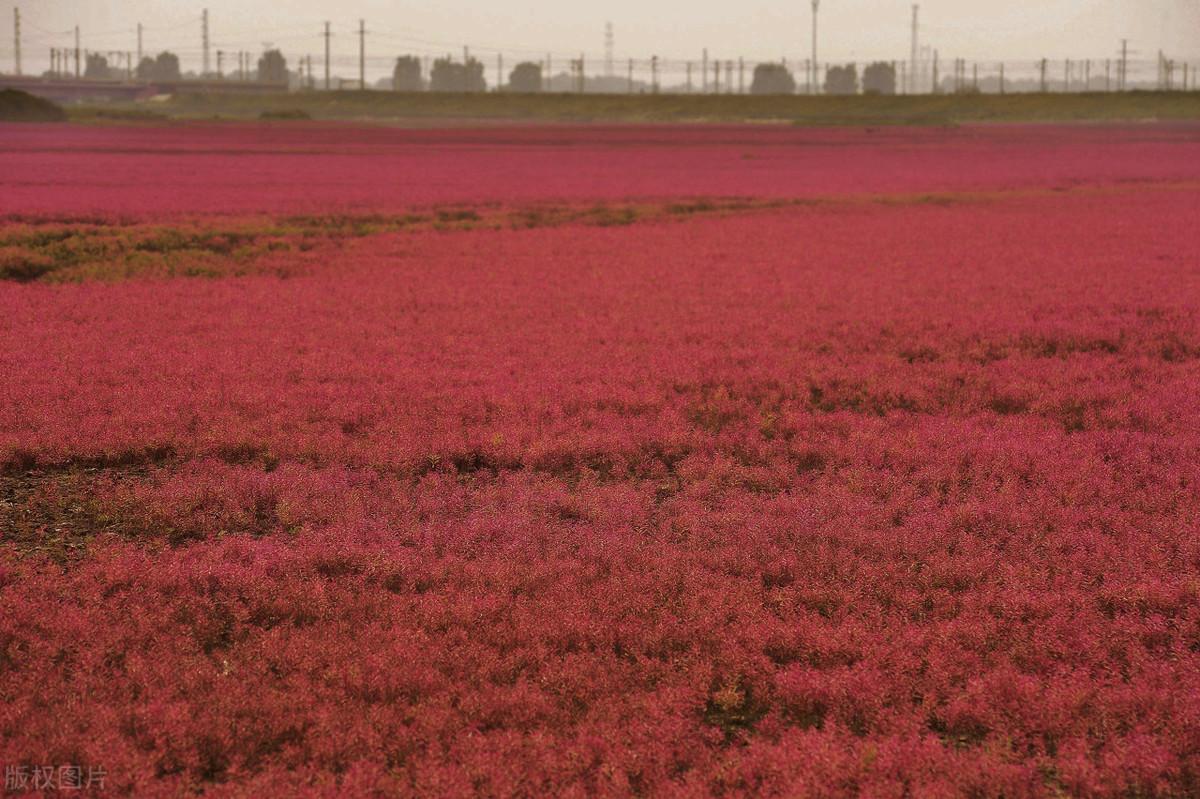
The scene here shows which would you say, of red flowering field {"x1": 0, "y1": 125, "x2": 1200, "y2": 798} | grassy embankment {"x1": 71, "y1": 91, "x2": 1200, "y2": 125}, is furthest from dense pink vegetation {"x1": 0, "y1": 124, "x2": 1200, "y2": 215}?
grassy embankment {"x1": 71, "y1": 91, "x2": 1200, "y2": 125}

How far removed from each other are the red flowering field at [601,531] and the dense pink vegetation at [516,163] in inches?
732

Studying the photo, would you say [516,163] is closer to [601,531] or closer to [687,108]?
[601,531]

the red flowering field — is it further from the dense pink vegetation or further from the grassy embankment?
the grassy embankment

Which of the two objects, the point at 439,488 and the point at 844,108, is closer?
the point at 439,488

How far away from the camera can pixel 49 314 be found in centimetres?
1841

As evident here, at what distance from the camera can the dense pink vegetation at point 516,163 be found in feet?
137

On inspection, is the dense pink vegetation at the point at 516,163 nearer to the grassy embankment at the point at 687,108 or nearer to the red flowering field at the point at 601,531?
the red flowering field at the point at 601,531

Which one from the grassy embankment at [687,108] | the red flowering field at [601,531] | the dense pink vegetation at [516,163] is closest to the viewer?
the red flowering field at [601,531]

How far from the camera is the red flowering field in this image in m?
5.80

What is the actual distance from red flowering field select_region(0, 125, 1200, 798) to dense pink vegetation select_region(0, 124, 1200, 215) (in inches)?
732

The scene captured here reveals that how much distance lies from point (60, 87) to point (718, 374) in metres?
181

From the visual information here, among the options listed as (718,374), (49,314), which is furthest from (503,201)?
(718,374)

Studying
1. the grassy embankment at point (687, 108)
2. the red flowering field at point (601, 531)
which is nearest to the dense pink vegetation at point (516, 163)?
the red flowering field at point (601, 531)

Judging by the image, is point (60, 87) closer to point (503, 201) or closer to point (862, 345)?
point (503, 201)
